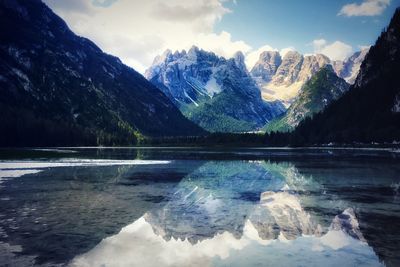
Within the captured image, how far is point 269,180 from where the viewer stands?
2093 inches

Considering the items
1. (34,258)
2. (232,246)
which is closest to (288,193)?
(232,246)

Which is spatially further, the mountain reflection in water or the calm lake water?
the calm lake water

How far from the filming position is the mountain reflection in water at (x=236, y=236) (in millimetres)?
18641

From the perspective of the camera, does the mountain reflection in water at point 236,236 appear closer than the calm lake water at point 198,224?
Yes

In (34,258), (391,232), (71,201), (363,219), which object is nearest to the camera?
(34,258)

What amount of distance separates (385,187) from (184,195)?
23.1m

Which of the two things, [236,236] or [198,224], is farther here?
[198,224]

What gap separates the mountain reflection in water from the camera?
18641mm

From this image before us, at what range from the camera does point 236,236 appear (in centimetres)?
2320

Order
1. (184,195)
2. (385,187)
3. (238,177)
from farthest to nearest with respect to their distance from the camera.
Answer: (238,177)
(385,187)
(184,195)

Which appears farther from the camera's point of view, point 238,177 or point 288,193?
point 238,177

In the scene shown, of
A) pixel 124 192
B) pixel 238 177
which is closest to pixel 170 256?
pixel 124 192

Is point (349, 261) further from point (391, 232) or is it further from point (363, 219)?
point (363, 219)

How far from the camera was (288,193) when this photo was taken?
135 ft
